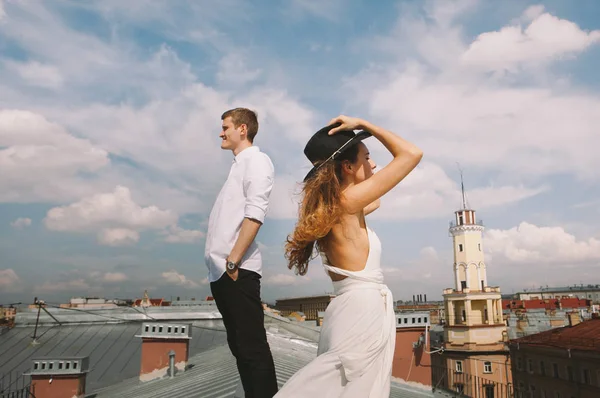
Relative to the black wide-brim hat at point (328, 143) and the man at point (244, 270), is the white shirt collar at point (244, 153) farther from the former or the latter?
the black wide-brim hat at point (328, 143)

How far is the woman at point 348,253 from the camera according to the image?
92.5 inches

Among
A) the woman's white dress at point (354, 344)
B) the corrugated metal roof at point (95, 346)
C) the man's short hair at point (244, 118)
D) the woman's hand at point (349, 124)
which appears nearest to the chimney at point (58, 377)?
the corrugated metal roof at point (95, 346)

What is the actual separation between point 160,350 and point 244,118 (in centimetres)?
749

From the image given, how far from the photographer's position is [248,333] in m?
2.83

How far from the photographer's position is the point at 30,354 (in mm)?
13883

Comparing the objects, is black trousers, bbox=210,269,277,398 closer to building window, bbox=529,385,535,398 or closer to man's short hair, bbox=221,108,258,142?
man's short hair, bbox=221,108,258,142

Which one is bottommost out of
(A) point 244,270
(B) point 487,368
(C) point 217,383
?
(B) point 487,368

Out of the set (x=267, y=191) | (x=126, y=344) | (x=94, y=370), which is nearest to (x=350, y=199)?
(x=267, y=191)

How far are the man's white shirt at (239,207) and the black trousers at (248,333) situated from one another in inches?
3.4

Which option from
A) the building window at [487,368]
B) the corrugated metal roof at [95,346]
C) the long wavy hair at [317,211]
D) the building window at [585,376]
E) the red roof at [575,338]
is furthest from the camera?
the building window at [487,368]

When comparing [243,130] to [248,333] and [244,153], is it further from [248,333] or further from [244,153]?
[248,333]

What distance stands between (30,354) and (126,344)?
2.54 m

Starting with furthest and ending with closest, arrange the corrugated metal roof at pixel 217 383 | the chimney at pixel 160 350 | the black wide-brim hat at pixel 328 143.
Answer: the chimney at pixel 160 350 → the corrugated metal roof at pixel 217 383 → the black wide-brim hat at pixel 328 143

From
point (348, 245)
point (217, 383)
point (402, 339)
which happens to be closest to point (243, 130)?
point (348, 245)
